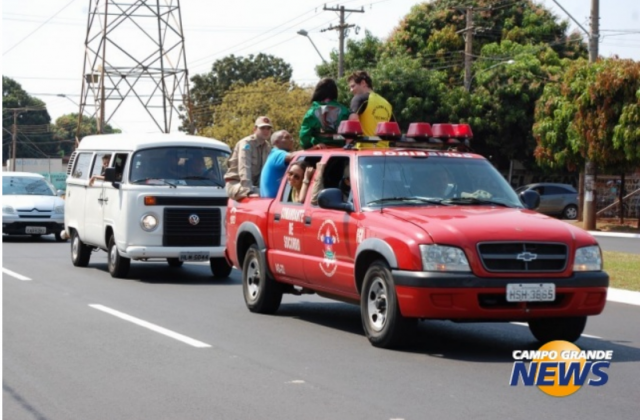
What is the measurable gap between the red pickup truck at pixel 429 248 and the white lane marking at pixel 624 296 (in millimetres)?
4678

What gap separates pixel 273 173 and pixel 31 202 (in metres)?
15.6

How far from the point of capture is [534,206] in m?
11.2

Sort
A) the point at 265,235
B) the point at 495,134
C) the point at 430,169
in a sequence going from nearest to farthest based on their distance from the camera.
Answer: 1. the point at 430,169
2. the point at 265,235
3. the point at 495,134

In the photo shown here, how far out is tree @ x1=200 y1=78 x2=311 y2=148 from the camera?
68.9m

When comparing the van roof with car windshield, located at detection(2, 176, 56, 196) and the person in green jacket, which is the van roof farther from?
car windshield, located at detection(2, 176, 56, 196)

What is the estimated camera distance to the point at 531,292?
31.3 feet

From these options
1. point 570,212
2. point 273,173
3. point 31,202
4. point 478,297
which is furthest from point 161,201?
point 570,212

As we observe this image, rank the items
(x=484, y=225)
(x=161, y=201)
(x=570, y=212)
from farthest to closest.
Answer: (x=570, y=212) < (x=161, y=201) < (x=484, y=225)

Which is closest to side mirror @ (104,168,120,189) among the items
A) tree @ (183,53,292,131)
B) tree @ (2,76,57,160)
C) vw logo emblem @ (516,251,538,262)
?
vw logo emblem @ (516,251,538,262)

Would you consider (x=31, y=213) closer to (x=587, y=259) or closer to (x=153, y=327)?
(x=153, y=327)

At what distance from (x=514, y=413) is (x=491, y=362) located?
2.17 metres

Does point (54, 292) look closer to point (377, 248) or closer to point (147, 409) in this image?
point (377, 248)

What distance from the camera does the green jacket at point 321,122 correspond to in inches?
498

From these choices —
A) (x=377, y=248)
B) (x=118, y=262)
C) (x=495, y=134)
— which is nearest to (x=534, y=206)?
(x=377, y=248)
